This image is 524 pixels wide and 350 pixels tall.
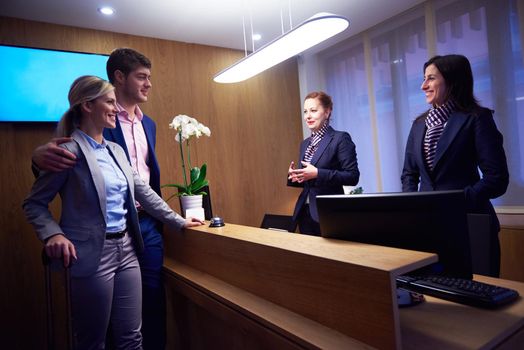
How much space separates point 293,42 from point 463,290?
1511 millimetres

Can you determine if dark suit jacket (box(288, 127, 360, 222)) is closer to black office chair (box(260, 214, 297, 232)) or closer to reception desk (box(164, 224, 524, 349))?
black office chair (box(260, 214, 297, 232))

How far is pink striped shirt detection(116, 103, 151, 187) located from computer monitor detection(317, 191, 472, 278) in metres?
1.11

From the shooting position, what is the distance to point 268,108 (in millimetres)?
3887

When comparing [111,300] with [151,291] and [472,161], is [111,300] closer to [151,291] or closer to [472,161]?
[151,291]

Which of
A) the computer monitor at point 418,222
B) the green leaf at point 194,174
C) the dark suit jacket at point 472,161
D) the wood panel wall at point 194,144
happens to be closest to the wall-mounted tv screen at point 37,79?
the wood panel wall at point 194,144

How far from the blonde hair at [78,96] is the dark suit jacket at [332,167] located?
1.35 meters

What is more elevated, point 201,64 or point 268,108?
point 201,64

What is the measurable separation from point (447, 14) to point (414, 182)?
2.04 metres

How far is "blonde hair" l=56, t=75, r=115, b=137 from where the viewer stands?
1.38 metres

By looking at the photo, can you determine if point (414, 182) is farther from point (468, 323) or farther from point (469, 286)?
point (468, 323)

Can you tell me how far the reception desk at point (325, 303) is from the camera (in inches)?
31.7

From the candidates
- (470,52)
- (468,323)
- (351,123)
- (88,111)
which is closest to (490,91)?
(470,52)

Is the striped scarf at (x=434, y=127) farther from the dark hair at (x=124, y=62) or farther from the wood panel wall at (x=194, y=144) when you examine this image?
the wood panel wall at (x=194, y=144)

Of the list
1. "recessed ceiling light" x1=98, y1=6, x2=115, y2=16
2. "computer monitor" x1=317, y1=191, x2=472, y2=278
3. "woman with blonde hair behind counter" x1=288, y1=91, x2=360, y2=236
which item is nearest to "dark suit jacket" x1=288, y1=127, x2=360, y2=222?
"woman with blonde hair behind counter" x1=288, y1=91, x2=360, y2=236
